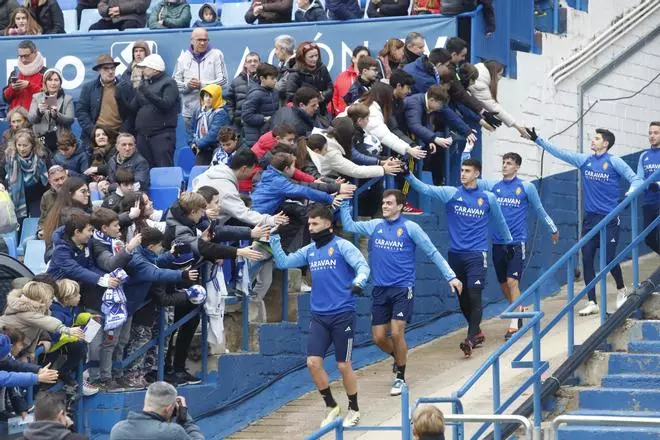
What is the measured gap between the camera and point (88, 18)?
2144cm

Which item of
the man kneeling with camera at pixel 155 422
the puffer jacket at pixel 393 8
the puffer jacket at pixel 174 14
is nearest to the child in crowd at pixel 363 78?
the puffer jacket at pixel 393 8

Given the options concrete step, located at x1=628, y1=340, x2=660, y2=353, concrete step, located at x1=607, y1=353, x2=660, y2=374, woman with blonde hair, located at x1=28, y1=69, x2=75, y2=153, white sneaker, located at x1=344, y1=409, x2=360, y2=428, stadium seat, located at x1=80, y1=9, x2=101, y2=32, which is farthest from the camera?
stadium seat, located at x1=80, y1=9, x2=101, y2=32

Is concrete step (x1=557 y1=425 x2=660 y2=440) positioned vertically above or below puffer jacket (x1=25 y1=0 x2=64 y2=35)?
below

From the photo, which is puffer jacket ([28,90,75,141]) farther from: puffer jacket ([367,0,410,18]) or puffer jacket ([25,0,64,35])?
puffer jacket ([367,0,410,18])

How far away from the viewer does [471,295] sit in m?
15.6

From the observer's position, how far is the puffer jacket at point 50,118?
18.2m

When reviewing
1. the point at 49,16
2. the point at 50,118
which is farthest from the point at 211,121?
the point at 49,16

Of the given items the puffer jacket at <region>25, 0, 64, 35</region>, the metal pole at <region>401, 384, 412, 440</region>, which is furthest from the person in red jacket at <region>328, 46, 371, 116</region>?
the metal pole at <region>401, 384, 412, 440</region>

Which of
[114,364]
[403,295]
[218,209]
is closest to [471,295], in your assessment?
[403,295]

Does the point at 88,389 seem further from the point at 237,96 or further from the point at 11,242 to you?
the point at 237,96

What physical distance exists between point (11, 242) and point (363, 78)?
3.80 meters

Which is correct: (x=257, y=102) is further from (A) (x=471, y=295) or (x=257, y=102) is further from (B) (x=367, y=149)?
(A) (x=471, y=295)

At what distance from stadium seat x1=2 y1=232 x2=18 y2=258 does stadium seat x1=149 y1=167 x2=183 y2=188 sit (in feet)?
4.87

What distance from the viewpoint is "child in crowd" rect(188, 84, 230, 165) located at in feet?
57.4
